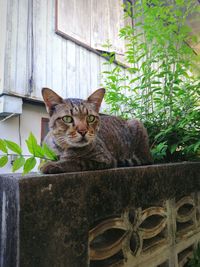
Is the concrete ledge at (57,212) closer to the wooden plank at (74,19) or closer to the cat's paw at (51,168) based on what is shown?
the cat's paw at (51,168)

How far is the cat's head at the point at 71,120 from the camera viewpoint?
879 millimetres

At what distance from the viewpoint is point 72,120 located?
0.90m

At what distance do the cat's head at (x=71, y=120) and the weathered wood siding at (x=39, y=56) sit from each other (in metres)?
1.49

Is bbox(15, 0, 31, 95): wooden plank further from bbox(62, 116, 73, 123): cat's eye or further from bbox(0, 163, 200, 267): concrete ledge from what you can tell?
bbox(0, 163, 200, 267): concrete ledge

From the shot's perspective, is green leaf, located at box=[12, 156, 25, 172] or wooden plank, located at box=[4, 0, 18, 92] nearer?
green leaf, located at box=[12, 156, 25, 172]

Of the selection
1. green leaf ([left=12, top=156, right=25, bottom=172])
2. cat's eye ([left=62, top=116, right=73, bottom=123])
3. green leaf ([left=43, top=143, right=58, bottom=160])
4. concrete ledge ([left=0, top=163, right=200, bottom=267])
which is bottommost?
concrete ledge ([left=0, top=163, right=200, bottom=267])

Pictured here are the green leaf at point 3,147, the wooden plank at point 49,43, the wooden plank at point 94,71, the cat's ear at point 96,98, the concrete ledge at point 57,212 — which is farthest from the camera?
the wooden plank at point 94,71

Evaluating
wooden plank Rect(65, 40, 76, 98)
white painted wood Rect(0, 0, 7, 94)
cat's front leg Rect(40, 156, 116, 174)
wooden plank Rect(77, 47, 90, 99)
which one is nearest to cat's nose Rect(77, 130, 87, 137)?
cat's front leg Rect(40, 156, 116, 174)

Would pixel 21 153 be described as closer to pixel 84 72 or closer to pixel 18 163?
pixel 18 163

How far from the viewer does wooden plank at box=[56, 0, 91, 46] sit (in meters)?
2.71

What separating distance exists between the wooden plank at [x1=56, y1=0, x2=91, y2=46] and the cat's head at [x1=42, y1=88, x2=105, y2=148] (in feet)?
6.77

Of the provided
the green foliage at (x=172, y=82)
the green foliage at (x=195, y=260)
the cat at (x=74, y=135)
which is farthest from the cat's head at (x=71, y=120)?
the green foliage at (x=195, y=260)

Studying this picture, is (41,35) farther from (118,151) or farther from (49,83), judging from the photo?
(118,151)

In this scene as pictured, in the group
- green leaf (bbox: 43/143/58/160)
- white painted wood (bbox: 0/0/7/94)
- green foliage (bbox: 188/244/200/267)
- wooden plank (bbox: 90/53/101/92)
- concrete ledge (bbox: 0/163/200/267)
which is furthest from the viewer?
wooden plank (bbox: 90/53/101/92)
